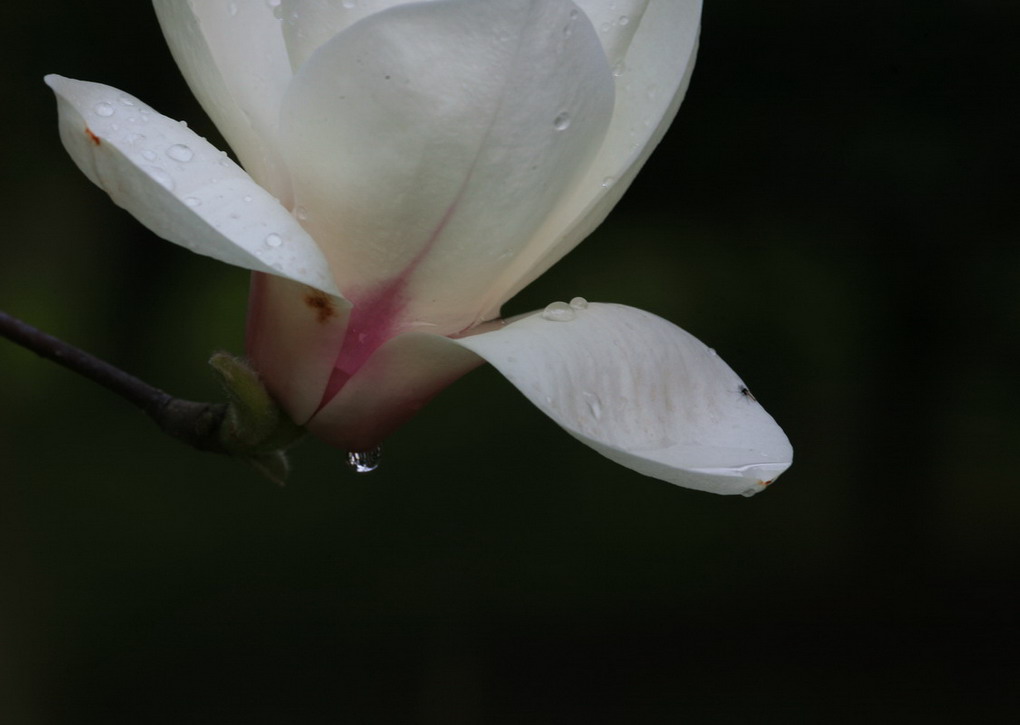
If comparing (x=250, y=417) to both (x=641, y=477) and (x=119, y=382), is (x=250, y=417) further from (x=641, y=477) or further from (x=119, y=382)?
(x=641, y=477)

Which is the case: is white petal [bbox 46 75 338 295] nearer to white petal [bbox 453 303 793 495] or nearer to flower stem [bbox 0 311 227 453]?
white petal [bbox 453 303 793 495]

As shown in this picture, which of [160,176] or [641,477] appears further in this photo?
[641,477]

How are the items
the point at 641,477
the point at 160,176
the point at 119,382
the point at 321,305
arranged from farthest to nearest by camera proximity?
the point at 641,477 < the point at 119,382 < the point at 321,305 < the point at 160,176

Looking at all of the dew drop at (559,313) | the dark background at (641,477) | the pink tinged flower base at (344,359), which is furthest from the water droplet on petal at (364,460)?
the dark background at (641,477)

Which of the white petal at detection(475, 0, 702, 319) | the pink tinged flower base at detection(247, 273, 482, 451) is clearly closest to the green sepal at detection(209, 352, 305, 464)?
the pink tinged flower base at detection(247, 273, 482, 451)

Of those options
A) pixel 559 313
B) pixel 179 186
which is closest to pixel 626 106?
pixel 559 313

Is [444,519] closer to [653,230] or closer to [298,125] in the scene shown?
[653,230]

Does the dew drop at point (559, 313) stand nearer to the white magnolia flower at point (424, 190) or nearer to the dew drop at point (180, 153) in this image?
the white magnolia flower at point (424, 190)
